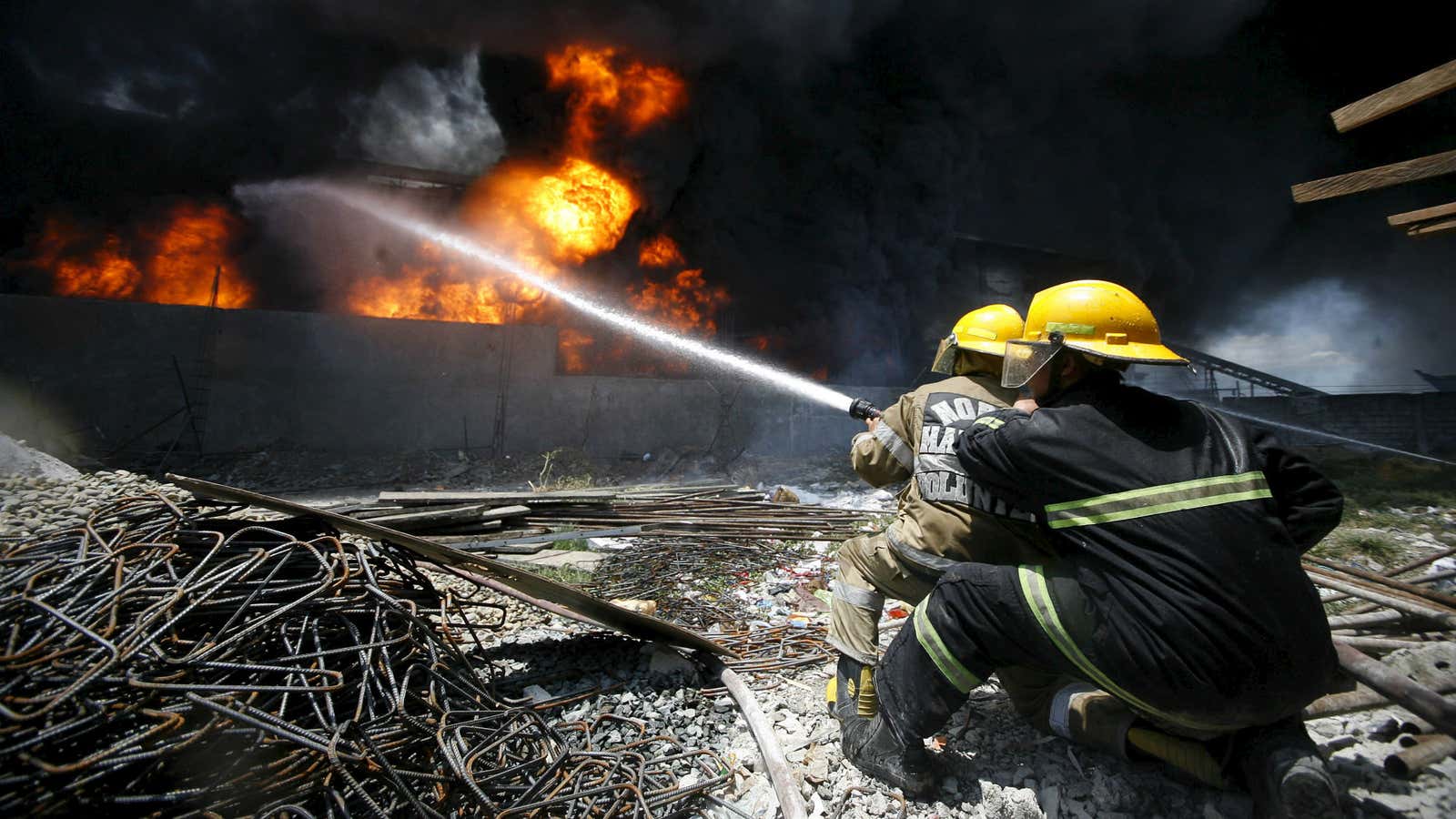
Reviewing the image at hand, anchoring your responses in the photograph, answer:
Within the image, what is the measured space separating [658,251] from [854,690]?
1350 cm

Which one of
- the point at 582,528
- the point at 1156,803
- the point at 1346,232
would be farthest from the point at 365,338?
the point at 1346,232

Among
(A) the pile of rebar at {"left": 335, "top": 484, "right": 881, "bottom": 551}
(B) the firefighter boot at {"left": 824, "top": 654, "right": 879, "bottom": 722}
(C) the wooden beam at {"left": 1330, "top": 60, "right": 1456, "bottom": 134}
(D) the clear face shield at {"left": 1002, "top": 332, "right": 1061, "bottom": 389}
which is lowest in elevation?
(A) the pile of rebar at {"left": 335, "top": 484, "right": 881, "bottom": 551}

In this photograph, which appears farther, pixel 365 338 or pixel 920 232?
pixel 920 232

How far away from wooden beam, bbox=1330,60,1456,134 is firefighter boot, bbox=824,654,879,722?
3.56 m

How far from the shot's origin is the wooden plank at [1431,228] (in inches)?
136

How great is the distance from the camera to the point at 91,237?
43.9 feet

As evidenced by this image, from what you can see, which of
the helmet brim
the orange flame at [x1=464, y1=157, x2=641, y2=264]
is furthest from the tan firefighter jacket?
the orange flame at [x1=464, y1=157, x2=641, y2=264]

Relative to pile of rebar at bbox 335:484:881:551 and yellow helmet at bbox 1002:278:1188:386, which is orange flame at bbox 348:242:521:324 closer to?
pile of rebar at bbox 335:484:881:551

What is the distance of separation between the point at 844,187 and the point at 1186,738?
572 inches

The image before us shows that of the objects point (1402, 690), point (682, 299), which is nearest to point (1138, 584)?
point (1402, 690)

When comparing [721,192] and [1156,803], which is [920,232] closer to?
[721,192]

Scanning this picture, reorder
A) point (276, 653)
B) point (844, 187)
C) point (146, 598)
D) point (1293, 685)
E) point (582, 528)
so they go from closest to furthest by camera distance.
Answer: point (1293, 685), point (146, 598), point (276, 653), point (582, 528), point (844, 187)

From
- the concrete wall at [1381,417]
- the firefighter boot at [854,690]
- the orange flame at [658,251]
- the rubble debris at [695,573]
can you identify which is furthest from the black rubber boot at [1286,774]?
the concrete wall at [1381,417]

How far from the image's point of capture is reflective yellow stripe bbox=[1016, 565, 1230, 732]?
1.67m
